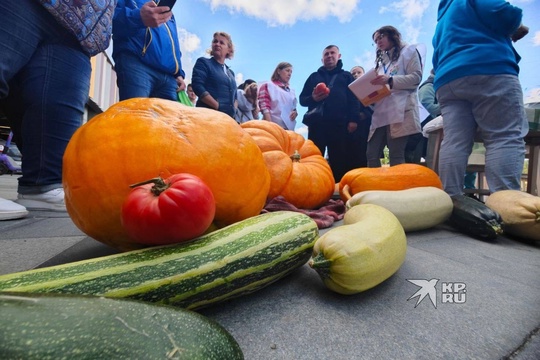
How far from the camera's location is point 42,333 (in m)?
0.37

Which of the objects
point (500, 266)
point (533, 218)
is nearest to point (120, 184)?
point (500, 266)

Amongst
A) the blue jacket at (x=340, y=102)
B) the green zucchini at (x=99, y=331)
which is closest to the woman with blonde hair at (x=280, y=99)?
the blue jacket at (x=340, y=102)

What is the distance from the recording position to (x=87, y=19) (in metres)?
1.57

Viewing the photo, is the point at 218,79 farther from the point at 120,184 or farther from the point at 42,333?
the point at 42,333

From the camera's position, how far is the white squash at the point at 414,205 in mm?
1436

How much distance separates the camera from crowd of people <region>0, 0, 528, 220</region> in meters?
1.57

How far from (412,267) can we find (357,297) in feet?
1.14

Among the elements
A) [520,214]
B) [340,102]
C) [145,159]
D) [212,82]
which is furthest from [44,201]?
[340,102]

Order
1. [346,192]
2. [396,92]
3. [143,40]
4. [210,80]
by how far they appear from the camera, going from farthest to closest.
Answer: [210,80]
[396,92]
[143,40]
[346,192]

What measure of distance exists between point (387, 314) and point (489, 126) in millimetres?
2132

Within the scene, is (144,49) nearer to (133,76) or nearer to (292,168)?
(133,76)

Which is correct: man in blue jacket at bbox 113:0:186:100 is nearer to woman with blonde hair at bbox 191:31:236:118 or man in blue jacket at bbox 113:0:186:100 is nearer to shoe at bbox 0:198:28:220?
woman with blonde hair at bbox 191:31:236:118
